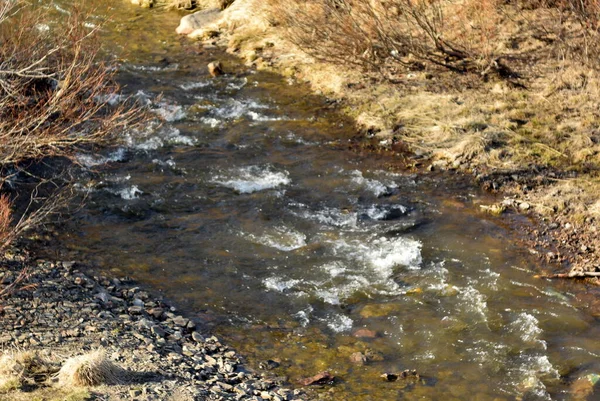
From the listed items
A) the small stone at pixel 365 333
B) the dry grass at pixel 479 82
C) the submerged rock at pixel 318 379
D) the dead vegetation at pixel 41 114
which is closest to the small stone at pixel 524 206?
the dry grass at pixel 479 82

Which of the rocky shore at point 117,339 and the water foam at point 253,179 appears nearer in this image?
the rocky shore at point 117,339

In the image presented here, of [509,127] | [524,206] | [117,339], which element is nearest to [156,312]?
[117,339]

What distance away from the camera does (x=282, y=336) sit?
9.08m

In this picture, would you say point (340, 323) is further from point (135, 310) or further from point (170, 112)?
point (170, 112)

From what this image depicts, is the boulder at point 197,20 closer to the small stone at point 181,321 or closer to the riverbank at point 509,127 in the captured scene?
the riverbank at point 509,127

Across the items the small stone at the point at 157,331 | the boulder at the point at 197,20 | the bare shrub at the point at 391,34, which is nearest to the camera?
the small stone at the point at 157,331

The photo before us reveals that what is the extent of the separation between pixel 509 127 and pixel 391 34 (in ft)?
10.7

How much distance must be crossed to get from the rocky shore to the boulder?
991 cm

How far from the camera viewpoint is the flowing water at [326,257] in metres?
8.73

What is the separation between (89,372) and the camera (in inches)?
284

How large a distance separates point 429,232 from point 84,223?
4.70 meters

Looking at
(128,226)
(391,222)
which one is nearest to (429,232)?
(391,222)

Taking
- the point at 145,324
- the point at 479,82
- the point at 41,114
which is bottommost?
the point at 145,324

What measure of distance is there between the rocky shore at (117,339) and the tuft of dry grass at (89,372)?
74 millimetres
